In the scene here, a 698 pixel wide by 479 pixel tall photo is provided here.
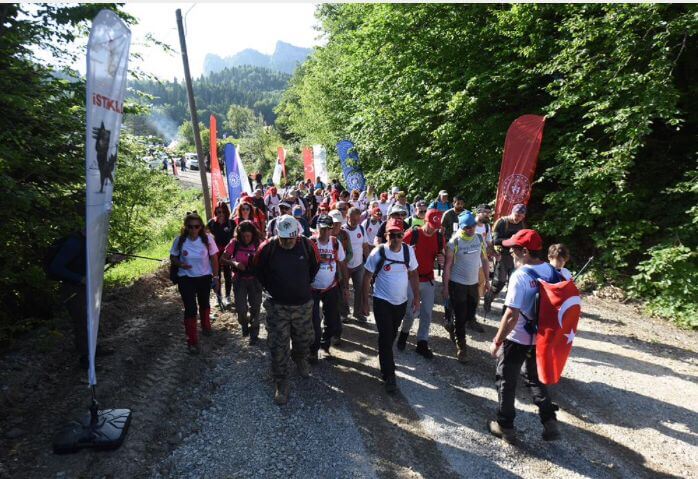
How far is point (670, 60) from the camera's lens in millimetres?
7684

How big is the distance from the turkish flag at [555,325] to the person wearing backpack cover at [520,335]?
4.5 inches

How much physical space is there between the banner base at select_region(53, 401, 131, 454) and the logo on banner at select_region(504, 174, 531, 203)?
24.9 feet

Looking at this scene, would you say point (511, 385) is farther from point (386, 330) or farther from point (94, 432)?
point (94, 432)

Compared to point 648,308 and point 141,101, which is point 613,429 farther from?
point 141,101

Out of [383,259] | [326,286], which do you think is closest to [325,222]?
[326,286]

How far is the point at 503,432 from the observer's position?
4.02m

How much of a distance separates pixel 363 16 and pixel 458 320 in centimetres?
1376

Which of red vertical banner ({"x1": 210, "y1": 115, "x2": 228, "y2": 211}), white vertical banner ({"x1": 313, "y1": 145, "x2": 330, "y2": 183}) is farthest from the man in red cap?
white vertical banner ({"x1": 313, "y1": 145, "x2": 330, "y2": 183})

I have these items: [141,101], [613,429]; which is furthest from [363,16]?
[613,429]

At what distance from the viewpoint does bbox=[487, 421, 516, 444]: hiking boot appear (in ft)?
13.0

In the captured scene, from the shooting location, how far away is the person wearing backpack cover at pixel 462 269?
221 inches

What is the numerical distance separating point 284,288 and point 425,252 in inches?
85.0

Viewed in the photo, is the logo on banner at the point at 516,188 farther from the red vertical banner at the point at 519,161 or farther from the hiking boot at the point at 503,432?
the hiking boot at the point at 503,432

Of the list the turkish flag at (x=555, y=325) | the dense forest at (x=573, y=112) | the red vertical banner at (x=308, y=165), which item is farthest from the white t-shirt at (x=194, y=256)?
the red vertical banner at (x=308, y=165)
